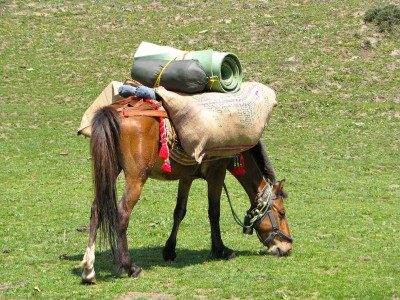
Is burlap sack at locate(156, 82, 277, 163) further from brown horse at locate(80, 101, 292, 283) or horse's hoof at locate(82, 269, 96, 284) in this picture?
horse's hoof at locate(82, 269, 96, 284)

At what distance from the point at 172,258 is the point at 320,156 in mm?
11609

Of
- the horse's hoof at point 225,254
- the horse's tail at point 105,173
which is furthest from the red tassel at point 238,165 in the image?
the horse's tail at point 105,173

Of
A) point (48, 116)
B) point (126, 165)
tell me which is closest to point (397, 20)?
point (48, 116)

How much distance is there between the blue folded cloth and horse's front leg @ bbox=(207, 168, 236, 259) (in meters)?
1.74

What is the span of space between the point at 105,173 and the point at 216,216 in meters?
2.72

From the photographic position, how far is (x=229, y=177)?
19031 mm

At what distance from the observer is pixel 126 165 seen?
363 inches

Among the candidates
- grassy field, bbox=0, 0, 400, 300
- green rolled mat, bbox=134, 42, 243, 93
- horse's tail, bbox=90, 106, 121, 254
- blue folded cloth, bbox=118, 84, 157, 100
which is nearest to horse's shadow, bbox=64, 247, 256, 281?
grassy field, bbox=0, 0, 400, 300

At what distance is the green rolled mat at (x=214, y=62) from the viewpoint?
1016 centimetres

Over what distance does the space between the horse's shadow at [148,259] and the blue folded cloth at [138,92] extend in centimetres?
222

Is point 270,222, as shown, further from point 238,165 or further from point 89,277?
point 89,277

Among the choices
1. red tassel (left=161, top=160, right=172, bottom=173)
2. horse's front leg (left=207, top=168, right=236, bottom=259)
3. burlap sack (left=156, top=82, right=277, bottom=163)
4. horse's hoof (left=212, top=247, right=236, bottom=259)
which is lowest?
horse's hoof (left=212, top=247, right=236, bottom=259)

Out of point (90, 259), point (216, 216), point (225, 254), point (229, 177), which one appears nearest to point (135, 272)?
point (90, 259)

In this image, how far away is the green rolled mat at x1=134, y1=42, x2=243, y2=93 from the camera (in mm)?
10156
